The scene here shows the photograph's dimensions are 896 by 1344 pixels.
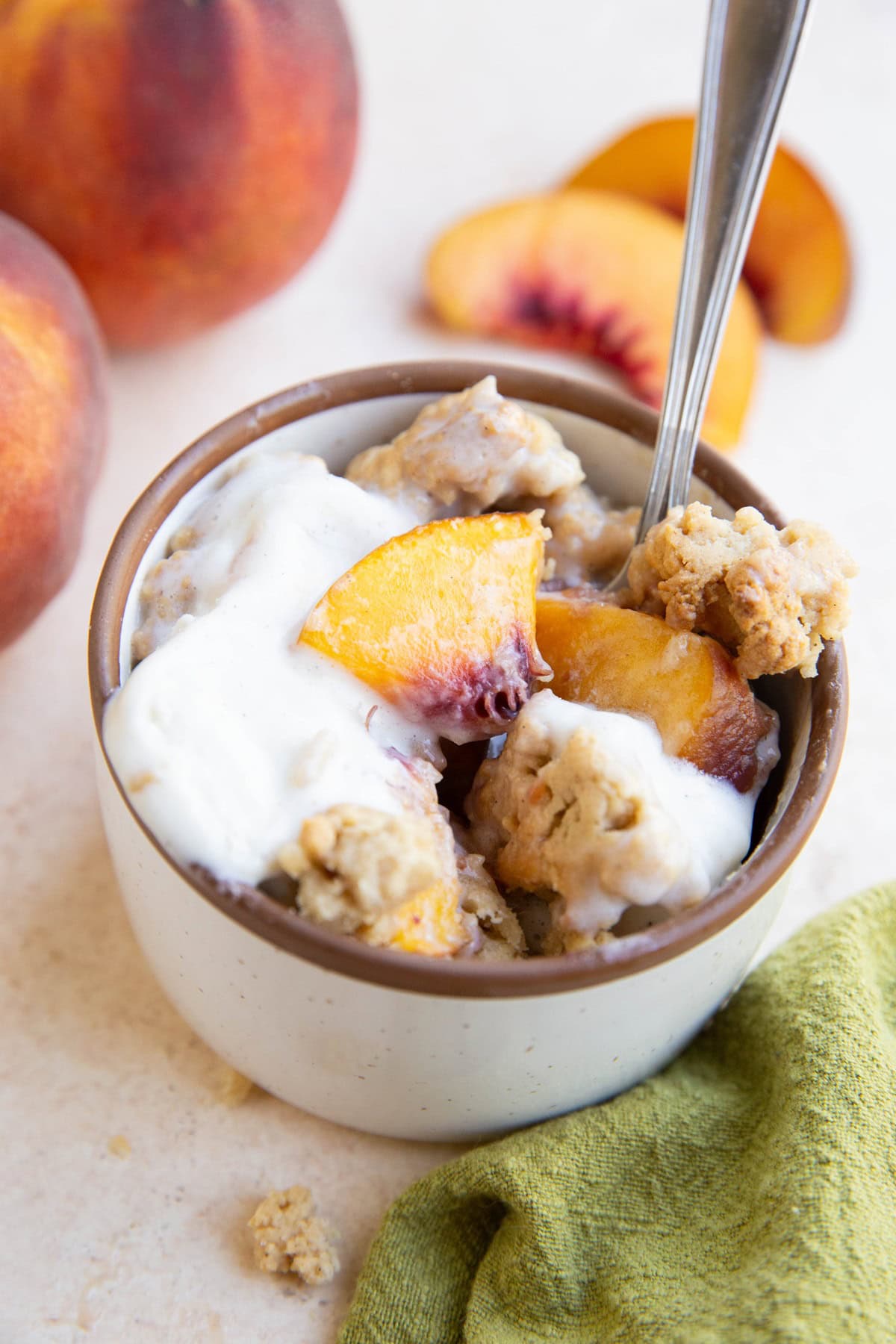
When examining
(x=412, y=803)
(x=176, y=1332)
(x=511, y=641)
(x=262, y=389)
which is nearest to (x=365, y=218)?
(x=262, y=389)

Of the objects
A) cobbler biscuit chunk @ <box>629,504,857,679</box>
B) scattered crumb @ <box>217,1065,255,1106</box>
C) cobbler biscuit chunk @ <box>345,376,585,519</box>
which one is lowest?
scattered crumb @ <box>217,1065,255,1106</box>

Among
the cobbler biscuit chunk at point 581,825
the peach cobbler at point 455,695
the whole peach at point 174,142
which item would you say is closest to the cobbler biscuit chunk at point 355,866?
the peach cobbler at point 455,695

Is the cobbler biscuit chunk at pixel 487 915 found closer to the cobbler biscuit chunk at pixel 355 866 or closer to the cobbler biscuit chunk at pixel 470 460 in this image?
the cobbler biscuit chunk at pixel 355 866

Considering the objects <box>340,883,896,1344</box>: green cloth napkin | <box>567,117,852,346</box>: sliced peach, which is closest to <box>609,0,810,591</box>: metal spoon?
<box>340,883,896,1344</box>: green cloth napkin

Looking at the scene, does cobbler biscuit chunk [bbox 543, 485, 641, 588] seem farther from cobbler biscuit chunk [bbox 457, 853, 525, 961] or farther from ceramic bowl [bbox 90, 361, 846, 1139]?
cobbler biscuit chunk [bbox 457, 853, 525, 961]

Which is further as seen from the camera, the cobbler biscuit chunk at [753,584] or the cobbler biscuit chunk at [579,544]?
the cobbler biscuit chunk at [579,544]

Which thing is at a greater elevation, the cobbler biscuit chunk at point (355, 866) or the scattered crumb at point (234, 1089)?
the cobbler biscuit chunk at point (355, 866)

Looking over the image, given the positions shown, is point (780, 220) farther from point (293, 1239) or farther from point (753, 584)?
point (293, 1239)

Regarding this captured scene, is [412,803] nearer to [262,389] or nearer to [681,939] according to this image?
[681,939]

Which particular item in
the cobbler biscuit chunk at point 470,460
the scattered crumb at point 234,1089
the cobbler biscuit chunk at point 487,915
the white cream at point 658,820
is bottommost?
the scattered crumb at point 234,1089
